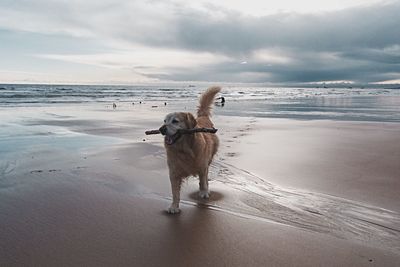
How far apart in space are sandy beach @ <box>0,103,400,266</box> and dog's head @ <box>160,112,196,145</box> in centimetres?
92

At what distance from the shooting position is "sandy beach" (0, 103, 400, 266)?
3.41m

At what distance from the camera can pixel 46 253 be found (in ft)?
11.1

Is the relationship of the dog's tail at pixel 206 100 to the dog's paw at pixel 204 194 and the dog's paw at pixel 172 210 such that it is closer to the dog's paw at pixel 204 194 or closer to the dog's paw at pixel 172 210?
the dog's paw at pixel 204 194

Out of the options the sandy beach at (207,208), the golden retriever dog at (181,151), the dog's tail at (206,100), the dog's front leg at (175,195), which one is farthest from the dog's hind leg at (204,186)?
the dog's tail at (206,100)

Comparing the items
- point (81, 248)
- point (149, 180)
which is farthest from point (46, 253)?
point (149, 180)

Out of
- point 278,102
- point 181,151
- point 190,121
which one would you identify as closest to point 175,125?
point 190,121

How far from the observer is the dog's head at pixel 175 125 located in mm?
4734

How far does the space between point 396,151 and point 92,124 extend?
10.1 metres

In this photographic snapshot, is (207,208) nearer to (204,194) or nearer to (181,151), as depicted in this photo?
(204,194)

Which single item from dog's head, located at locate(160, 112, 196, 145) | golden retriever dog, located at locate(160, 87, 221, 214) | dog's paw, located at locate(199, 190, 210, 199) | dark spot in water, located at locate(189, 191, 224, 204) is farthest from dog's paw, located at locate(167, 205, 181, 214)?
dog's head, located at locate(160, 112, 196, 145)

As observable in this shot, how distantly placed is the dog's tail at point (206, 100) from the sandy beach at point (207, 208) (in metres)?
1.09

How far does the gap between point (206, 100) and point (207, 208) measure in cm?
246

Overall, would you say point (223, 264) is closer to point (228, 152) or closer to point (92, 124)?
point (228, 152)

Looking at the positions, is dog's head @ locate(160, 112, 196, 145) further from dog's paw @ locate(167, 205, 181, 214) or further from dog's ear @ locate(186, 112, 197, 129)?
dog's paw @ locate(167, 205, 181, 214)
